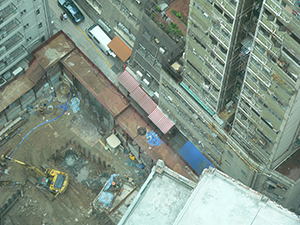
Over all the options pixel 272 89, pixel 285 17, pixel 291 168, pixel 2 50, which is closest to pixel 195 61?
pixel 272 89

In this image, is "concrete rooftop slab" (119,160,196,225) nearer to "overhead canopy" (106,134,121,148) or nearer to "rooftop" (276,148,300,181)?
"rooftop" (276,148,300,181)

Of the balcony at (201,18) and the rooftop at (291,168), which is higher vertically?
the balcony at (201,18)

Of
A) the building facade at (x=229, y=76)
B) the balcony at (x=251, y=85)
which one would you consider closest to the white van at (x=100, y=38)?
the building facade at (x=229, y=76)

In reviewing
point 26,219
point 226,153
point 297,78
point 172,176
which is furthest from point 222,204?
point 26,219

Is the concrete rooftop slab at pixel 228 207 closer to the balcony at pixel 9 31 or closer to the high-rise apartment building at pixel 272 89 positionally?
the high-rise apartment building at pixel 272 89

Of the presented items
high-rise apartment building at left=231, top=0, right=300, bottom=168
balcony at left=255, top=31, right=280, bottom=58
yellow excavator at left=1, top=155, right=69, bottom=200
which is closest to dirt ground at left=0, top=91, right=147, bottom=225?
yellow excavator at left=1, top=155, right=69, bottom=200

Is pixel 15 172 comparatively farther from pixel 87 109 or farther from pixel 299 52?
pixel 299 52
